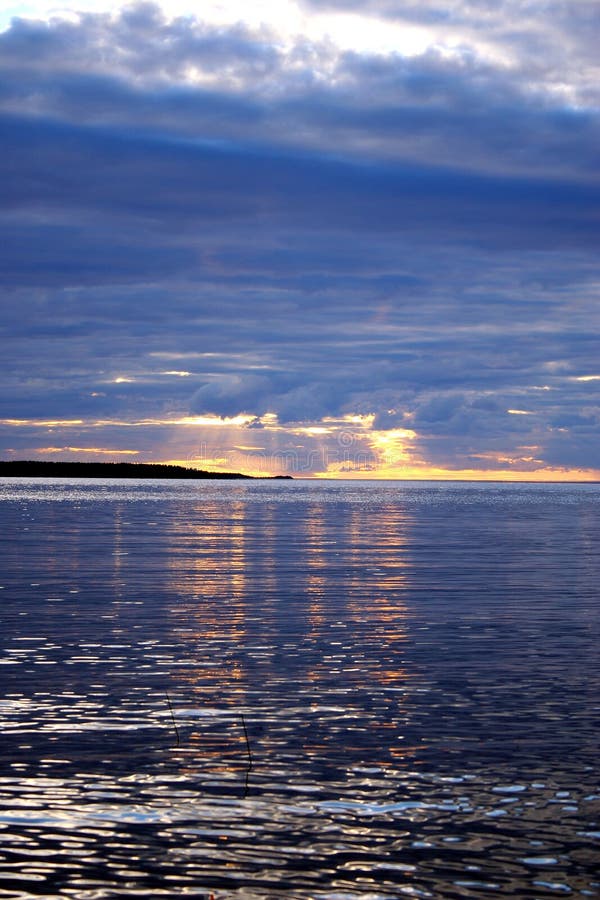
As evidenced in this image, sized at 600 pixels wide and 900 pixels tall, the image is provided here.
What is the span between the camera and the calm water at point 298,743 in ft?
42.7

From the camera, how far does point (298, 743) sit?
18.8 m

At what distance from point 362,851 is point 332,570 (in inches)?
1598

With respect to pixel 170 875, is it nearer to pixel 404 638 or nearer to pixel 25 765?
pixel 25 765

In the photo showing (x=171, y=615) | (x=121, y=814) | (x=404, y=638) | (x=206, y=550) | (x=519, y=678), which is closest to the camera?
(x=121, y=814)

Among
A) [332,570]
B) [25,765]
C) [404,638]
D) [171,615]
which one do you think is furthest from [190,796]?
[332,570]

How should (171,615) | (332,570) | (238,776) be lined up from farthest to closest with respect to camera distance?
(332,570) → (171,615) → (238,776)

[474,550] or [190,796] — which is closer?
[190,796]

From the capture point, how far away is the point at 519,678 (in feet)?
81.2

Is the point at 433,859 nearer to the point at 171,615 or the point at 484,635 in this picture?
the point at 484,635

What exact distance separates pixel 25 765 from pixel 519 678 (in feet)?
38.0

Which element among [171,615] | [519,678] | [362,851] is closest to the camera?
[362,851]

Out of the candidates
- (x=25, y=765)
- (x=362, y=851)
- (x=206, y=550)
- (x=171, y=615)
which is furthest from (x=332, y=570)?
(x=362, y=851)

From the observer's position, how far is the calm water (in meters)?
13.0

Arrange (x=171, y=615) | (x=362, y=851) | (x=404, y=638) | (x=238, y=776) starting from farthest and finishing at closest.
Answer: (x=171, y=615)
(x=404, y=638)
(x=238, y=776)
(x=362, y=851)
